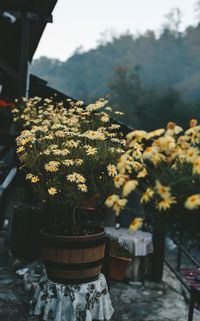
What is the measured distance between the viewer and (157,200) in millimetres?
1952

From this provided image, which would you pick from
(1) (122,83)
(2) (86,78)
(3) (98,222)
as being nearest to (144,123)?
(1) (122,83)

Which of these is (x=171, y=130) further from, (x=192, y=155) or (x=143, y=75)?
(x=143, y=75)

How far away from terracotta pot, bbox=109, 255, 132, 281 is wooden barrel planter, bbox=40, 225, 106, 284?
2.07 m

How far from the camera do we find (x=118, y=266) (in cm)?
527

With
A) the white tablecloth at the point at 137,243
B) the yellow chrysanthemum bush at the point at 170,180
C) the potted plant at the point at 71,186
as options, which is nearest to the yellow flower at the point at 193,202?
the yellow chrysanthemum bush at the point at 170,180

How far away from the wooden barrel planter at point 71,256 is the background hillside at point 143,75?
26441 millimetres

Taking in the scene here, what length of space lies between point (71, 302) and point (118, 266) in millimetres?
2261

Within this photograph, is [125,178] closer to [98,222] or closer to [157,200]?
[157,200]

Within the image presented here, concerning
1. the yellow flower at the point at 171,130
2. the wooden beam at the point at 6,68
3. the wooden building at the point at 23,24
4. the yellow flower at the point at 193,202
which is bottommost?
the yellow flower at the point at 193,202

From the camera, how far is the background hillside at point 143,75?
107ft

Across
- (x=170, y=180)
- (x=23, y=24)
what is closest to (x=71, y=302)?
(x=170, y=180)

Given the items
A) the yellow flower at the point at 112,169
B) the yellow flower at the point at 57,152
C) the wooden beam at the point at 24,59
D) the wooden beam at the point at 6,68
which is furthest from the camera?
the wooden beam at the point at 24,59

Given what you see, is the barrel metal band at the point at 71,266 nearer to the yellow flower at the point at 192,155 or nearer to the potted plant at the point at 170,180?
the potted plant at the point at 170,180

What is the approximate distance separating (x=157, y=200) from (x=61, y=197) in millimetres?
1542
